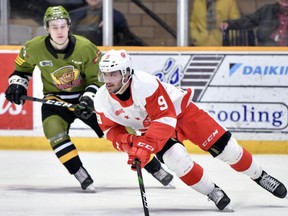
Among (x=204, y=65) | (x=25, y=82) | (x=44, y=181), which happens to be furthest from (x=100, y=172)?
(x=204, y=65)

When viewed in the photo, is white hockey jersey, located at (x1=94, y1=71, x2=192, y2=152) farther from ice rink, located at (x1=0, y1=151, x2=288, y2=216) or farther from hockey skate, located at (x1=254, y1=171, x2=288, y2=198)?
hockey skate, located at (x1=254, y1=171, x2=288, y2=198)

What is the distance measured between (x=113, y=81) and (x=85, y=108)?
953 millimetres

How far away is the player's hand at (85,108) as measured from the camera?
5520 mm

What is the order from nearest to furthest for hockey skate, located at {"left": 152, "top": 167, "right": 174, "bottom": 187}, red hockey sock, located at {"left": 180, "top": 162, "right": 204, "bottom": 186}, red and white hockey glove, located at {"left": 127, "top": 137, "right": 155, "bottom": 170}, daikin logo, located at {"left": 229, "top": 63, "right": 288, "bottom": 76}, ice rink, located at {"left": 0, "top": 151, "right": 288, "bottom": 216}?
red and white hockey glove, located at {"left": 127, "top": 137, "right": 155, "bottom": 170}, red hockey sock, located at {"left": 180, "top": 162, "right": 204, "bottom": 186}, ice rink, located at {"left": 0, "top": 151, "right": 288, "bottom": 216}, hockey skate, located at {"left": 152, "top": 167, "right": 174, "bottom": 187}, daikin logo, located at {"left": 229, "top": 63, "right": 288, "bottom": 76}

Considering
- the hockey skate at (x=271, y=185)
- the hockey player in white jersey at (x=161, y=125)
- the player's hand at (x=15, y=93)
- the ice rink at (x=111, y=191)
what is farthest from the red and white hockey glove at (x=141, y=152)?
the player's hand at (x=15, y=93)

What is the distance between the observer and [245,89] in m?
7.41

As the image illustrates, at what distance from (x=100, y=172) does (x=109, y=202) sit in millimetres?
1307

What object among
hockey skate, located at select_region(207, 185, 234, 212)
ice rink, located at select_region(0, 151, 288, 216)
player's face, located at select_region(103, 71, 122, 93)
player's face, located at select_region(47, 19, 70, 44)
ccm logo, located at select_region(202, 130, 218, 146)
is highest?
player's face, located at select_region(47, 19, 70, 44)

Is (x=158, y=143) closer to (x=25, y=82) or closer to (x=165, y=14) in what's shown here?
(x=25, y=82)

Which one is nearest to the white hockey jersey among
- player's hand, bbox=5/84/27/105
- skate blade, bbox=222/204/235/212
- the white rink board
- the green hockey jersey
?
skate blade, bbox=222/204/235/212

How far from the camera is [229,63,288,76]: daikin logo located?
24.2 ft

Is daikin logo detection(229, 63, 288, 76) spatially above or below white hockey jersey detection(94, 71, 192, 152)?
below

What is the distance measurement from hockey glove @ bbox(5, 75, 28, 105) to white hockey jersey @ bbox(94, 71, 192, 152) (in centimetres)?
103

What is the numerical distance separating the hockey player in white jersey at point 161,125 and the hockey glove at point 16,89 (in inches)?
40.5
